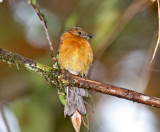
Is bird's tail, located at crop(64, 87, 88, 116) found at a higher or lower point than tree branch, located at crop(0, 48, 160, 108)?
lower

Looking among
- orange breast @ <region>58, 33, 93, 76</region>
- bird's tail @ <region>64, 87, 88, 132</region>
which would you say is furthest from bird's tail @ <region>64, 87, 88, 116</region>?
orange breast @ <region>58, 33, 93, 76</region>

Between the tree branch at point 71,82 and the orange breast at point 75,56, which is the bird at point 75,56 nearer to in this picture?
the orange breast at point 75,56

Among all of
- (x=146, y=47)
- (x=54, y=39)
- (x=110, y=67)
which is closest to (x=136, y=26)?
(x=146, y=47)

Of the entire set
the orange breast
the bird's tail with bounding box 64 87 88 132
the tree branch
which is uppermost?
the orange breast

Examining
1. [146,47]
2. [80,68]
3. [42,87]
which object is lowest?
[42,87]

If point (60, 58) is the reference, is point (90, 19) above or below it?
above

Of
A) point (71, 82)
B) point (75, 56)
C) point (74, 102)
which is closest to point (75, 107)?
point (74, 102)

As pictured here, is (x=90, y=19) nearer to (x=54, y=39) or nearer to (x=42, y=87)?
(x=42, y=87)

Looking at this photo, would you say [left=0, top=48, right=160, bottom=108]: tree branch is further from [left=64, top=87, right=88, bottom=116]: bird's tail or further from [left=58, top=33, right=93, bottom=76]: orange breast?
[left=58, top=33, right=93, bottom=76]: orange breast
